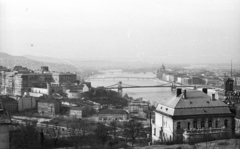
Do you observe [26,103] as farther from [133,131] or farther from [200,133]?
[200,133]

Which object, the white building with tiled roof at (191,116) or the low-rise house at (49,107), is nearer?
the white building with tiled roof at (191,116)

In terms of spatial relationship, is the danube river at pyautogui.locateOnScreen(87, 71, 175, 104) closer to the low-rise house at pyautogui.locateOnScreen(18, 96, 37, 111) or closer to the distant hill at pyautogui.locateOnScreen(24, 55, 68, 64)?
the distant hill at pyautogui.locateOnScreen(24, 55, 68, 64)

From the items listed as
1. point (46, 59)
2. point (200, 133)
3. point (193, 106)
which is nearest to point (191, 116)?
point (193, 106)

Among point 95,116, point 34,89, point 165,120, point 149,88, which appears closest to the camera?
point 165,120

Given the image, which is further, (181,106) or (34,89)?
(34,89)

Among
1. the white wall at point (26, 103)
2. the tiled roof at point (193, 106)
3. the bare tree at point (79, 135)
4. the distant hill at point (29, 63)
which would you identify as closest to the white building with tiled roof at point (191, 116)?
the tiled roof at point (193, 106)

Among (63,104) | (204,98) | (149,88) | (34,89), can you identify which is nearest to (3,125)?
(204,98)

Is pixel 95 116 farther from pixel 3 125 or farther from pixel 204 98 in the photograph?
pixel 3 125

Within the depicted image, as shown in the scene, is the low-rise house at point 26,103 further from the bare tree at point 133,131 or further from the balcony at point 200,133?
the balcony at point 200,133
